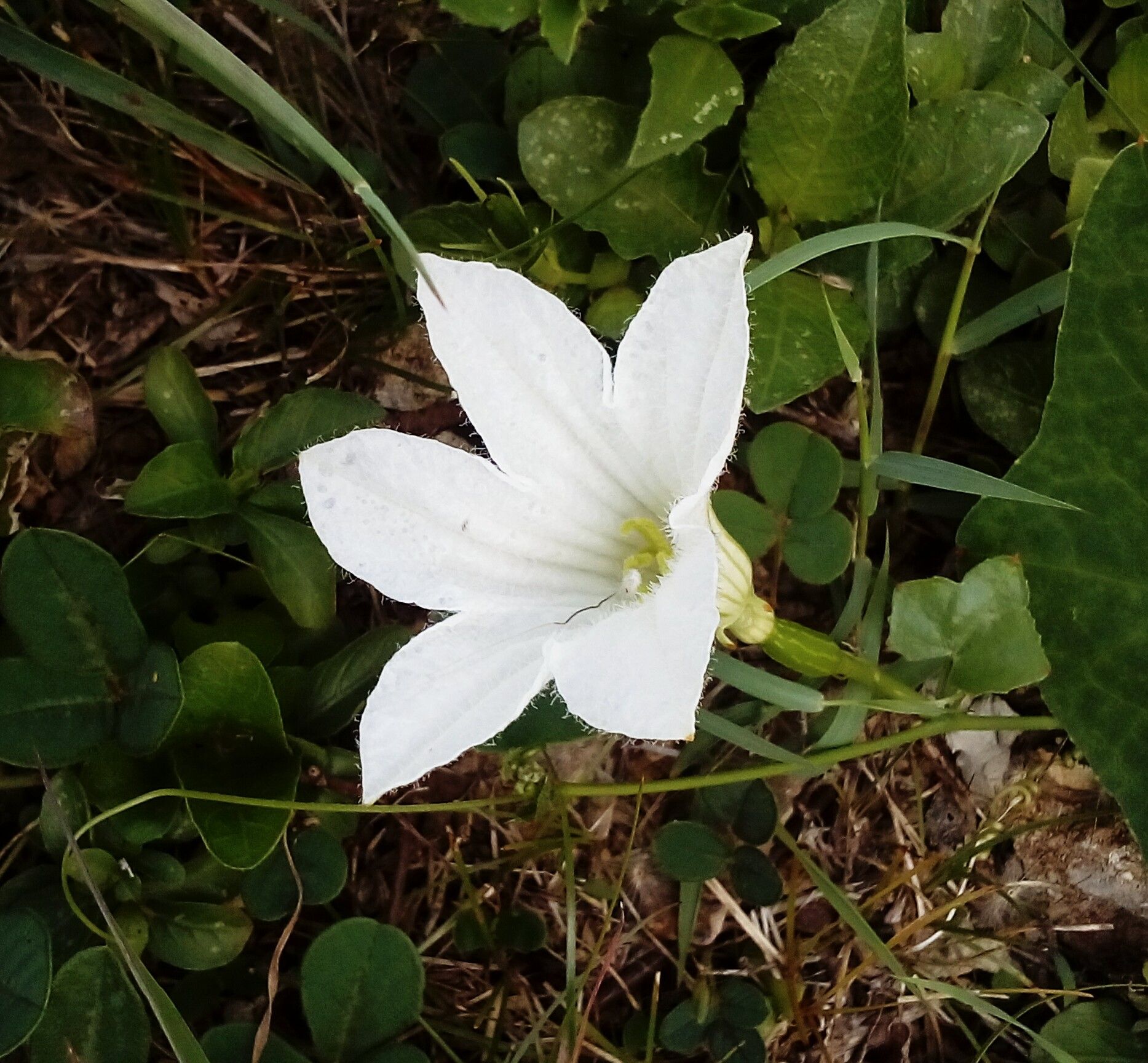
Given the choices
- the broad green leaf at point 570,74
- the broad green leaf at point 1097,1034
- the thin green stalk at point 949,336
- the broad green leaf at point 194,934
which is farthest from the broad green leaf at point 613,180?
the broad green leaf at point 1097,1034

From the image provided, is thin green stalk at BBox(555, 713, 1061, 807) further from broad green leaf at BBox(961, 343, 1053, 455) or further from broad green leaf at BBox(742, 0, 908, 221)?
broad green leaf at BBox(742, 0, 908, 221)

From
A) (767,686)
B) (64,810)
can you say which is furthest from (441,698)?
(64,810)

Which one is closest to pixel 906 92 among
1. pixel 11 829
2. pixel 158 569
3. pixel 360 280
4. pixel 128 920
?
pixel 360 280

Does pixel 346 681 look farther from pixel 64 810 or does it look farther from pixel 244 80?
pixel 244 80

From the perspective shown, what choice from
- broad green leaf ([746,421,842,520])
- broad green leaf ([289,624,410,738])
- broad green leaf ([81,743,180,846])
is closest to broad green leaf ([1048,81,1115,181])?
broad green leaf ([746,421,842,520])

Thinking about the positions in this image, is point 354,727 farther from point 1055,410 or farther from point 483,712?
point 1055,410

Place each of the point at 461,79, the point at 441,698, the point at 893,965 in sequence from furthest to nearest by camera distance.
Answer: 1. the point at 461,79
2. the point at 893,965
3. the point at 441,698
